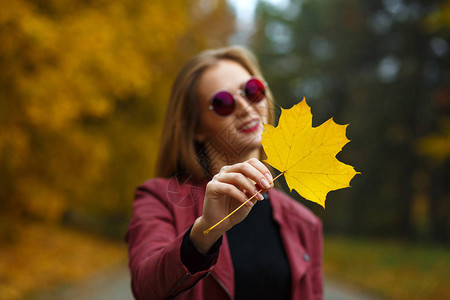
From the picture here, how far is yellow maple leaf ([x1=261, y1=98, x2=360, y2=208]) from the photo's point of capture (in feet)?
2.75

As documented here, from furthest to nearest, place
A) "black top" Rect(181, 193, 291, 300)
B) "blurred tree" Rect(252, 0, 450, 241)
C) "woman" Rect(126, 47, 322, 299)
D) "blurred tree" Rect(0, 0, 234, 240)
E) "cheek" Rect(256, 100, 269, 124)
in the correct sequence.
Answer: "blurred tree" Rect(252, 0, 450, 241), "blurred tree" Rect(0, 0, 234, 240), "black top" Rect(181, 193, 291, 300), "cheek" Rect(256, 100, 269, 124), "woman" Rect(126, 47, 322, 299)

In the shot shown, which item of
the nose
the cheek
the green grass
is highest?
the nose

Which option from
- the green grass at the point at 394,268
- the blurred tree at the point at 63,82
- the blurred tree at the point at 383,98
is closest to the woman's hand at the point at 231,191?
the blurred tree at the point at 63,82

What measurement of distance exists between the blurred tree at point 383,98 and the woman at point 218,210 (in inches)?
364

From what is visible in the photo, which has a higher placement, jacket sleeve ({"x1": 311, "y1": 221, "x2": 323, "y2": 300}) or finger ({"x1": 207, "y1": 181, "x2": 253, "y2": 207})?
finger ({"x1": 207, "y1": 181, "x2": 253, "y2": 207})

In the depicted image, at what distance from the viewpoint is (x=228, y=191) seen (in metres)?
0.84

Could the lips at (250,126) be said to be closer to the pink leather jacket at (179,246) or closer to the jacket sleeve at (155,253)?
the pink leather jacket at (179,246)

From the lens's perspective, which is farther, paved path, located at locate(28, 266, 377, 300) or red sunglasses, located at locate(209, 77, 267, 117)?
paved path, located at locate(28, 266, 377, 300)

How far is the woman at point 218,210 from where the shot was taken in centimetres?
94

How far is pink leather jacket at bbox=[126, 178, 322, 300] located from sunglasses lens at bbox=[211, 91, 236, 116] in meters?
0.30

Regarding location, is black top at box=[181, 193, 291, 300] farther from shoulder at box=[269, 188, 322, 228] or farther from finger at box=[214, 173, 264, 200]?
finger at box=[214, 173, 264, 200]

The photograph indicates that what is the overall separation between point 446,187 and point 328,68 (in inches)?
252

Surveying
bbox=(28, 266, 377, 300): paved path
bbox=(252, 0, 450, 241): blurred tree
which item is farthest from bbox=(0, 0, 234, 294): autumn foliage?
bbox=(252, 0, 450, 241): blurred tree

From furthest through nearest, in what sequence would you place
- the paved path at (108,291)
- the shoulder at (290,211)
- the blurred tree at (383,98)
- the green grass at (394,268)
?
the blurred tree at (383,98) < the green grass at (394,268) < the paved path at (108,291) < the shoulder at (290,211)
